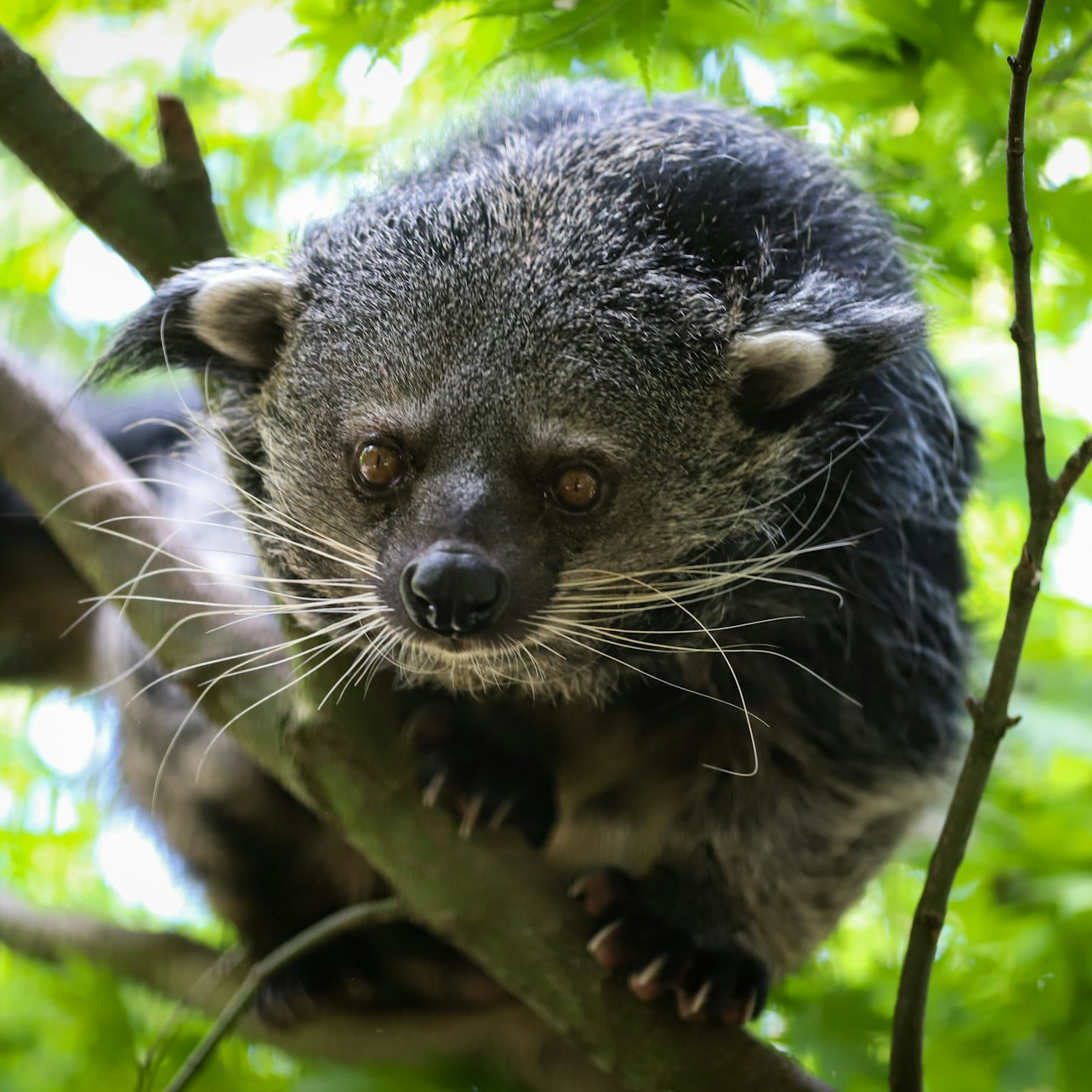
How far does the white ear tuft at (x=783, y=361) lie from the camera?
302 cm

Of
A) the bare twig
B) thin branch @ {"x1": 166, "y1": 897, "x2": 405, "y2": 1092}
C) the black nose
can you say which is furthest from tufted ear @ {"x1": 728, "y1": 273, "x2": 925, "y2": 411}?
thin branch @ {"x1": 166, "y1": 897, "x2": 405, "y2": 1092}

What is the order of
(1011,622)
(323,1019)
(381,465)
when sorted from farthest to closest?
(323,1019)
(381,465)
(1011,622)

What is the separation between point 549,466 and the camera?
9.59ft

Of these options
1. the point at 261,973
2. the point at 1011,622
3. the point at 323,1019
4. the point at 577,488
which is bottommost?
the point at 261,973

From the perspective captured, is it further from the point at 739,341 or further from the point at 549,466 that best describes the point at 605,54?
the point at 549,466

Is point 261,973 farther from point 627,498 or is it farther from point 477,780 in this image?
point 627,498

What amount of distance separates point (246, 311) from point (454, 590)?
106cm

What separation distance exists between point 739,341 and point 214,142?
284 cm

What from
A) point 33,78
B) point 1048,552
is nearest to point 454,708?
point 33,78

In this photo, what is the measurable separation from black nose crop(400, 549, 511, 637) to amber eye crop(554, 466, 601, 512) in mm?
273

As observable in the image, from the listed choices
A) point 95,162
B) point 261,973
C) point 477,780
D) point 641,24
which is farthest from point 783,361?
point 261,973

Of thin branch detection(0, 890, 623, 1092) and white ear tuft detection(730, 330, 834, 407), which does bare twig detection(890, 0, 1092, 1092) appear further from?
thin branch detection(0, 890, 623, 1092)

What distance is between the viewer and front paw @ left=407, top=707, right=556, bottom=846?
3188 mm

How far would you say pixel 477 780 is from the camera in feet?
10.8
